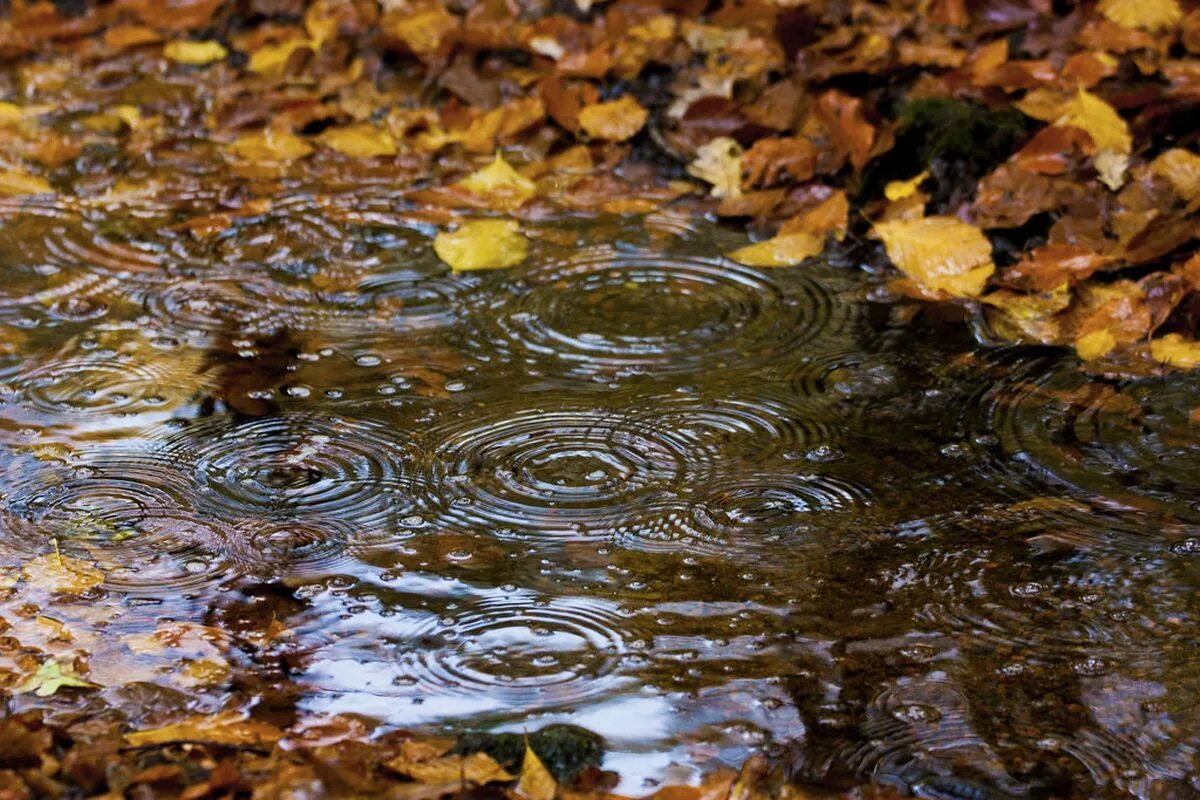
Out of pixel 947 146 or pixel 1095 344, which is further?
pixel 947 146

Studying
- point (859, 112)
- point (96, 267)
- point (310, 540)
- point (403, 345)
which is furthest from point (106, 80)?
point (310, 540)

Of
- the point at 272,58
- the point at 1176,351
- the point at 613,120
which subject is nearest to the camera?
the point at 1176,351

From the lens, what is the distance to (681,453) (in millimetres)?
2389

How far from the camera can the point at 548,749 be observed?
1.71 m

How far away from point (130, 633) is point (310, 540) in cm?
33

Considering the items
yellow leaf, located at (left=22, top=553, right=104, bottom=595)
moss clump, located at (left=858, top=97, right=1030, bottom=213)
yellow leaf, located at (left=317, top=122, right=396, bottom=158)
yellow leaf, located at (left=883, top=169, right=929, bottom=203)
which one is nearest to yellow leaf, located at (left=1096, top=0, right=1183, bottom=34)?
moss clump, located at (left=858, top=97, right=1030, bottom=213)

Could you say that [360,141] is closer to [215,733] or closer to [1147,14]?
[1147,14]

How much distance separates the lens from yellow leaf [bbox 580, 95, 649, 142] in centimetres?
373

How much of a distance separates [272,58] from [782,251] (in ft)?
6.98

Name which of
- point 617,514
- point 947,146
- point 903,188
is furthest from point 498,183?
point 617,514

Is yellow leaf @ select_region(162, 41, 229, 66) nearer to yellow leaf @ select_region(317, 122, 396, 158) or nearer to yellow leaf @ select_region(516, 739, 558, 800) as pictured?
yellow leaf @ select_region(317, 122, 396, 158)

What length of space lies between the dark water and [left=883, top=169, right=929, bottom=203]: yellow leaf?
292mm

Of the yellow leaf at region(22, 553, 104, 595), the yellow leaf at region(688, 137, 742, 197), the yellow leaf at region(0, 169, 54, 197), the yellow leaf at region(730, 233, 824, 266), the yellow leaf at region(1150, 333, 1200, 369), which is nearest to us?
the yellow leaf at region(22, 553, 104, 595)

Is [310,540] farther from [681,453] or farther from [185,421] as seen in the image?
[681,453]
